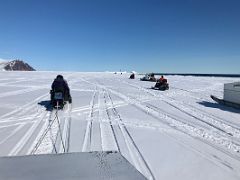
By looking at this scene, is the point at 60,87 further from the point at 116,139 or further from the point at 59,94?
the point at 116,139

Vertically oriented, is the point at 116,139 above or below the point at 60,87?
below

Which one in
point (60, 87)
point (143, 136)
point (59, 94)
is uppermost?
point (60, 87)

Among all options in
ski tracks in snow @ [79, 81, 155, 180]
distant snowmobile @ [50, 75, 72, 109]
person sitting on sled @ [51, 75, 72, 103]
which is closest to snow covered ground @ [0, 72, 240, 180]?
ski tracks in snow @ [79, 81, 155, 180]

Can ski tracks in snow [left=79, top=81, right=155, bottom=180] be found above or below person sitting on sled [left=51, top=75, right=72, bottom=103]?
below

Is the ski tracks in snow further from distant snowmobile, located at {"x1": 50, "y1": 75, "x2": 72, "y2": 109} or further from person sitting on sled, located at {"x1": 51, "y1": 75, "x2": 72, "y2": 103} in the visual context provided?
person sitting on sled, located at {"x1": 51, "y1": 75, "x2": 72, "y2": 103}

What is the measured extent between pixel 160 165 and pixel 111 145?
5.15 ft

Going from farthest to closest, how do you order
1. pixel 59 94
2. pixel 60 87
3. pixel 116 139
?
pixel 60 87
pixel 59 94
pixel 116 139

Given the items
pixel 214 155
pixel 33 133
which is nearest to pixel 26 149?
pixel 33 133

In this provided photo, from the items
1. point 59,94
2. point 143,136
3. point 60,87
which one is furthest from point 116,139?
point 60,87

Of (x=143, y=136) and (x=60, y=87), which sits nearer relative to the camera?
(x=143, y=136)

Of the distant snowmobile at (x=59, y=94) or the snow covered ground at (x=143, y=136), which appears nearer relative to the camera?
the snow covered ground at (x=143, y=136)

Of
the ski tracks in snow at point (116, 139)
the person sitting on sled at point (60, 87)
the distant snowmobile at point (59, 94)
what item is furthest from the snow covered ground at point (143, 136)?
the person sitting on sled at point (60, 87)

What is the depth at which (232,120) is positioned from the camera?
1057 centimetres

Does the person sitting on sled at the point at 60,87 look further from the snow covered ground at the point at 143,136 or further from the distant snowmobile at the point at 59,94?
the snow covered ground at the point at 143,136
